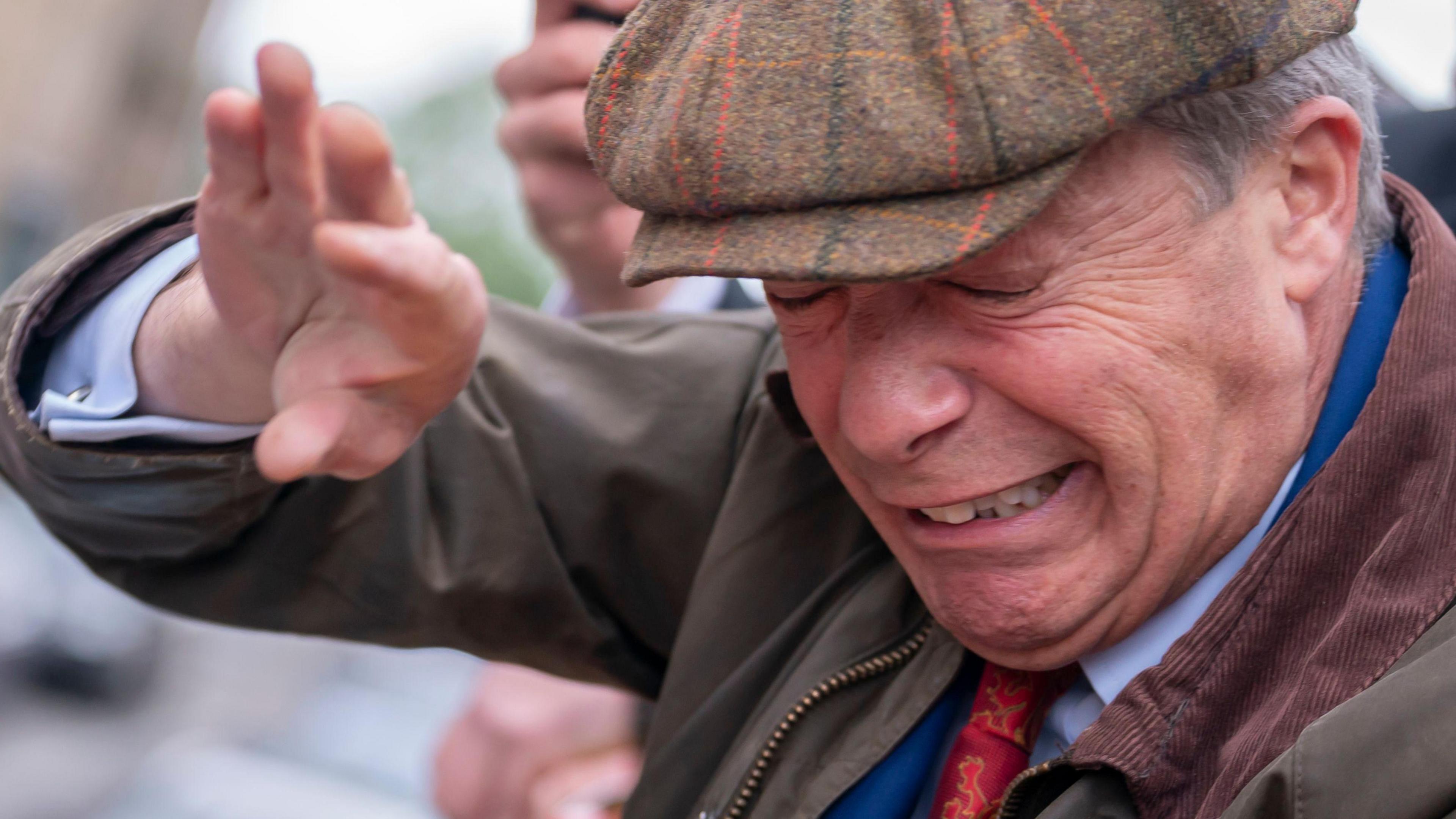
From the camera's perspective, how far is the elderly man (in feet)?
3.39

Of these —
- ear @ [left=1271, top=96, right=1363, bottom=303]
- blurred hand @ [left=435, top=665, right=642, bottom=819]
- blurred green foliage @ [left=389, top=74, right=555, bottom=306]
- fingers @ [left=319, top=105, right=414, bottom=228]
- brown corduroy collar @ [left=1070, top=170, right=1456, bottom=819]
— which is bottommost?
blurred green foliage @ [left=389, top=74, right=555, bottom=306]

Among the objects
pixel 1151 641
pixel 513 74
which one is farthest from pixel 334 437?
pixel 513 74

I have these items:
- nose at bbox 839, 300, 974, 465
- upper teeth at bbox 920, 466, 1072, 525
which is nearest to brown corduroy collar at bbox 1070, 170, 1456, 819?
upper teeth at bbox 920, 466, 1072, 525

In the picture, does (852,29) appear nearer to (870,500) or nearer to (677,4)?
(677,4)

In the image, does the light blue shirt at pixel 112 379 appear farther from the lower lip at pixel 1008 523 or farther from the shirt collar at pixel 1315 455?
the shirt collar at pixel 1315 455

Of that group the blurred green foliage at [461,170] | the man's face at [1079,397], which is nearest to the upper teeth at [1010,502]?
the man's face at [1079,397]

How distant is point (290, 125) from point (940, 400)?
2.15ft

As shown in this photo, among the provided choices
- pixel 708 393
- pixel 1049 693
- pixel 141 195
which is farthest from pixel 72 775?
pixel 1049 693

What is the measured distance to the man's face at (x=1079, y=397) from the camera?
45.7 inches

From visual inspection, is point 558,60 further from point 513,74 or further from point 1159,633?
point 1159,633

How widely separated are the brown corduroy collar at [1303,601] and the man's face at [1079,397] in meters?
0.09

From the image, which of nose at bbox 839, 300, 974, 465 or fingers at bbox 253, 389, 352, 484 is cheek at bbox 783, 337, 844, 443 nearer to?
nose at bbox 839, 300, 974, 465

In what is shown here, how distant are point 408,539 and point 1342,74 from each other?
1.28 m

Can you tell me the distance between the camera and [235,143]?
1.07 metres
